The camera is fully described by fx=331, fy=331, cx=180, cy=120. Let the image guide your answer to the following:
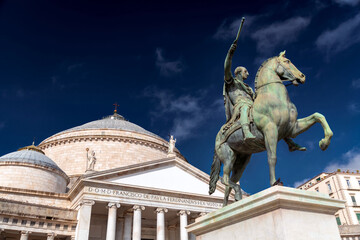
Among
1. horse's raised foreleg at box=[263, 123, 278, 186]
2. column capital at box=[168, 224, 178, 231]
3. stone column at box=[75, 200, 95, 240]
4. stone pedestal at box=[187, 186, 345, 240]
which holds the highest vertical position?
column capital at box=[168, 224, 178, 231]

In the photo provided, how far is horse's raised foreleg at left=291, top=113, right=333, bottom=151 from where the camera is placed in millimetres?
5918

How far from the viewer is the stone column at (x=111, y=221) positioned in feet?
76.7

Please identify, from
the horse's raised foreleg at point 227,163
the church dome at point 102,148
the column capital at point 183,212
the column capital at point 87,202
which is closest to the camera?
the horse's raised foreleg at point 227,163

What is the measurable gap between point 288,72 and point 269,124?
1328 mm

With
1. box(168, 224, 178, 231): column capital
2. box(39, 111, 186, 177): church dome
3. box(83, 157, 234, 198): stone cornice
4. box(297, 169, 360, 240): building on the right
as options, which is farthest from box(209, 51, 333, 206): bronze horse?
box(297, 169, 360, 240): building on the right

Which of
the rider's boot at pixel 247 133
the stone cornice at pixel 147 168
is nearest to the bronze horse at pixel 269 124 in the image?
the rider's boot at pixel 247 133

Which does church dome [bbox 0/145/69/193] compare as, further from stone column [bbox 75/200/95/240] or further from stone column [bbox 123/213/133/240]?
stone column [bbox 123/213/133/240]

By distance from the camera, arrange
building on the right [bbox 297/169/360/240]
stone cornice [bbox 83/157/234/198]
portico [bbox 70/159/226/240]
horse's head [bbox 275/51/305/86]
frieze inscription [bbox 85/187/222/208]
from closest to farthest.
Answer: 1. horse's head [bbox 275/51/305/86]
2. portico [bbox 70/159/226/240]
3. frieze inscription [bbox 85/187/222/208]
4. stone cornice [bbox 83/157/234/198]
5. building on the right [bbox 297/169/360/240]

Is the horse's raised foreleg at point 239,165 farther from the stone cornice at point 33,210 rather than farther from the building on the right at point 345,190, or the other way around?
the building on the right at point 345,190

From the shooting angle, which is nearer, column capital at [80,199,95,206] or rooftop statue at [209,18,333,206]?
rooftop statue at [209,18,333,206]

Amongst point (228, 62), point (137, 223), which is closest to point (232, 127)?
point (228, 62)

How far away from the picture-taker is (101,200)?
81.3ft

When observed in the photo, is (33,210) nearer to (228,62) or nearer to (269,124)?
(228,62)

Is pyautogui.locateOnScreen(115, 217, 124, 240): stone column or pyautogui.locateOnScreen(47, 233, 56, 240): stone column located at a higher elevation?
pyautogui.locateOnScreen(115, 217, 124, 240): stone column
